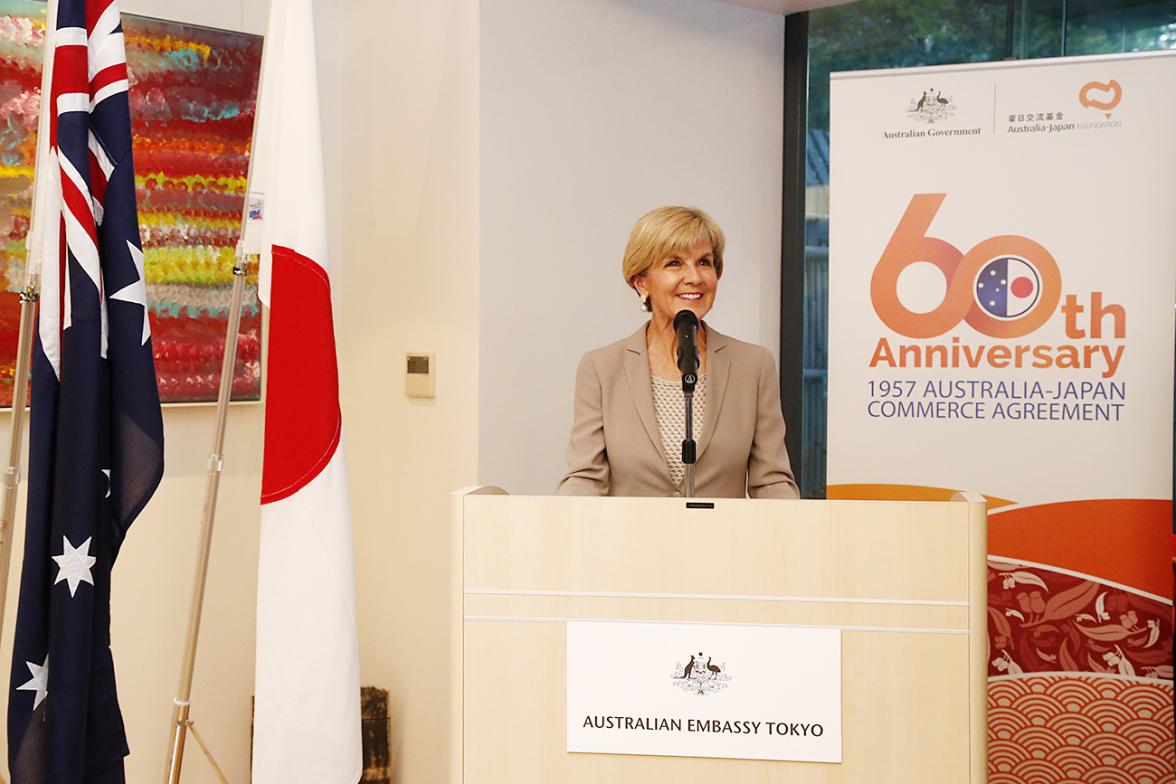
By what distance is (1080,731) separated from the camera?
117 inches

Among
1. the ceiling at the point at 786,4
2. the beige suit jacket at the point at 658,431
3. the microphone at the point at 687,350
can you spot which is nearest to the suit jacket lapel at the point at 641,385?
the beige suit jacket at the point at 658,431

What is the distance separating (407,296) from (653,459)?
4.33 ft

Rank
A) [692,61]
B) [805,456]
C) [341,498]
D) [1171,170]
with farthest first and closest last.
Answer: [805,456], [692,61], [1171,170], [341,498]

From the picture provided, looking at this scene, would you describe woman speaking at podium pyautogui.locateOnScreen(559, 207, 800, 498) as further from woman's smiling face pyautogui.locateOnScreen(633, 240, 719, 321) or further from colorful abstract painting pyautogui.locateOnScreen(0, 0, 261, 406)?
colorful abstract painting pyautogui.locateOnScreen(0, 0, 261, 406)

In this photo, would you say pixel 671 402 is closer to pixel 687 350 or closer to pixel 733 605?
pixel 687 350

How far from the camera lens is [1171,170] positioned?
9.36 feet

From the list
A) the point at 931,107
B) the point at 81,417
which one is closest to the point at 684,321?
the point at 81,417

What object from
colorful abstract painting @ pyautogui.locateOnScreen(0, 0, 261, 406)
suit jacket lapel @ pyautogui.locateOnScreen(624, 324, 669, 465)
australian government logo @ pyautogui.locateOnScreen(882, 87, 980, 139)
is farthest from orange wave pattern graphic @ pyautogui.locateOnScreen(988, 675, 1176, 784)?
colorful abstract painting @ pyautogui.locateOnScreen(0, 0, 261, 406)

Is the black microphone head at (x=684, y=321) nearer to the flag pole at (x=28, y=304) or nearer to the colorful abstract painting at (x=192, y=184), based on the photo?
the flag pole at (x=28, y=304)

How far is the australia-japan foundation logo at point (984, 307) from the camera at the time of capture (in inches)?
115

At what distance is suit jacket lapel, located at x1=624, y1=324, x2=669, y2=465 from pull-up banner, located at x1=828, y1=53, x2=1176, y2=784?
76 centimetres

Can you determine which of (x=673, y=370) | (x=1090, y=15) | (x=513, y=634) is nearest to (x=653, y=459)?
(x=673, y=370)

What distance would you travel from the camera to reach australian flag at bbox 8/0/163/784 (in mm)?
2223

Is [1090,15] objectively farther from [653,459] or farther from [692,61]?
[653,459]
